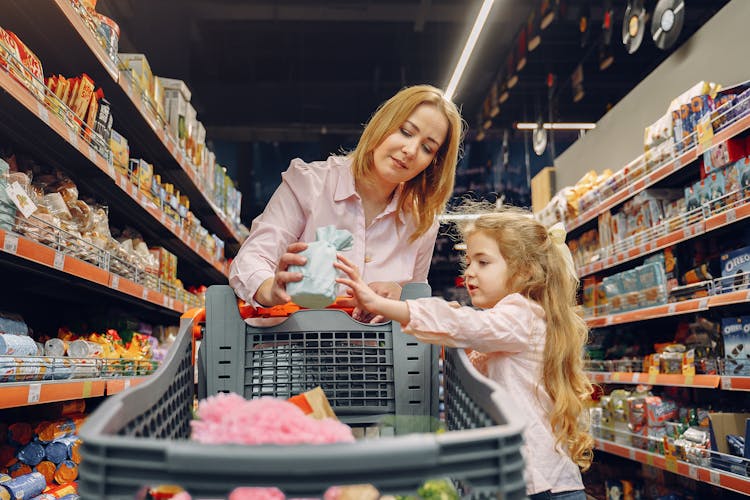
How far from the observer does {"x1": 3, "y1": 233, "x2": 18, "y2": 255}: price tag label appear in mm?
1729

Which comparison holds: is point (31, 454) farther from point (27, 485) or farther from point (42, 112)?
point (42, 112)

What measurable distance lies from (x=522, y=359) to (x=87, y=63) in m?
2.17

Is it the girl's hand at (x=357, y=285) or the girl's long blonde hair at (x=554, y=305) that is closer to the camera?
the girl's hand at (x=357, y=285)

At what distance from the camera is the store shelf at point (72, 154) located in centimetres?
203

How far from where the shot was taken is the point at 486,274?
169 cm

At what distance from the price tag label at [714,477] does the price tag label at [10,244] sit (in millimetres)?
2692

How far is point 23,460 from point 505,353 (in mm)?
1844

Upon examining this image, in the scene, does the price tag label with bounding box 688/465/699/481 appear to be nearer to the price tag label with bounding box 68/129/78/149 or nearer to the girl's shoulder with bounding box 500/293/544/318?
the girl's shoulder with bounding box 500/293/544/318

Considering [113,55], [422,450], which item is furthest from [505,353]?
[113,55]

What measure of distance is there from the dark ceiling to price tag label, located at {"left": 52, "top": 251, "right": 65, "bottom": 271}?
15.2 ft

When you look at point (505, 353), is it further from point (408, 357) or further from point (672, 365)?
point (672, 365)

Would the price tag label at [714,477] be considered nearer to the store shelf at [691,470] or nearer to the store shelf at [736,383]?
the store shelf at [691,470]

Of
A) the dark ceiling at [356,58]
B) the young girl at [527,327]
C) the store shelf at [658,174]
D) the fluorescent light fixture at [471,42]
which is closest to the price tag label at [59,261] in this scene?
the young girl at [527,327]

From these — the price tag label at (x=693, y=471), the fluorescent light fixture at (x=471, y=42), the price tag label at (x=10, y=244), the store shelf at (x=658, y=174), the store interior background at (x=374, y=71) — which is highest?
the store interior background at (x=374, y=71)
